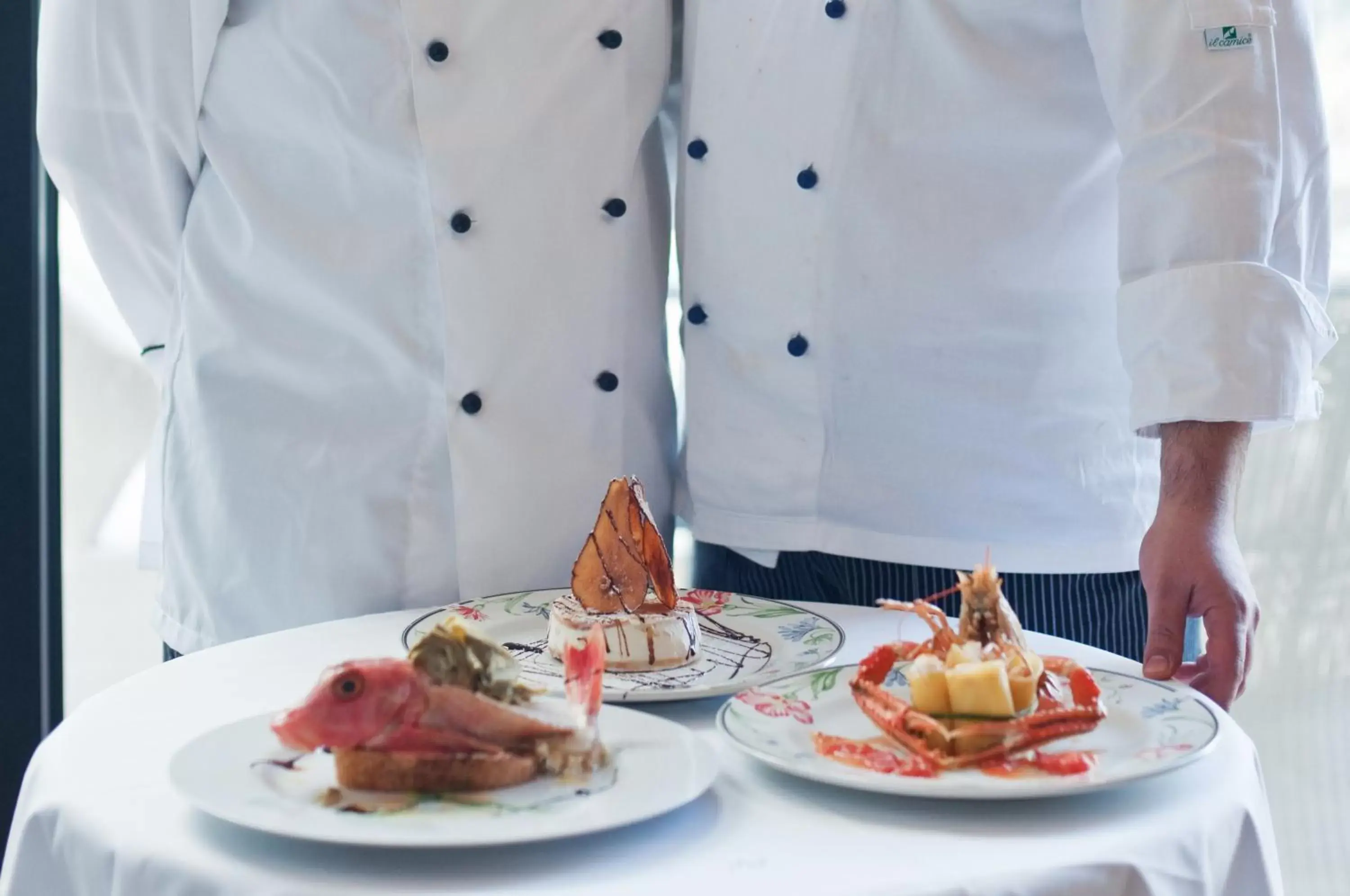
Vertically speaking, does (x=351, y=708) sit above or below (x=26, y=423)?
below

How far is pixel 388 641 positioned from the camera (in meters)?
1.13

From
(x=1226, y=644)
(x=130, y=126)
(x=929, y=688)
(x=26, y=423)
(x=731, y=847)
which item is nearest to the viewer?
(x=731, y=847)

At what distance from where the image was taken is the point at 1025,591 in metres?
1.28

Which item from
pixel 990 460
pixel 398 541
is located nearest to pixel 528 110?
pixel 398 541

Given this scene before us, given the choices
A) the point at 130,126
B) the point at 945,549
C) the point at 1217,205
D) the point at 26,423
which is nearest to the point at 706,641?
the point at 945,549

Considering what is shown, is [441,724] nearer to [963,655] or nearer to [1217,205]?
[963,655]

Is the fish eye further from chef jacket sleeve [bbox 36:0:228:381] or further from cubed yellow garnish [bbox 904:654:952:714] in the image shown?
chef jacket sleeve [bbox 36:0:228:381]

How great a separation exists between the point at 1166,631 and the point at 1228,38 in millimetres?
463

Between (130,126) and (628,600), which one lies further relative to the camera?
(130,126)

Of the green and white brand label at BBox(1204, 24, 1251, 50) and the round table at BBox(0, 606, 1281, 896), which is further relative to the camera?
the green and white brand label at BBox(1204, 24, 1251, 50)

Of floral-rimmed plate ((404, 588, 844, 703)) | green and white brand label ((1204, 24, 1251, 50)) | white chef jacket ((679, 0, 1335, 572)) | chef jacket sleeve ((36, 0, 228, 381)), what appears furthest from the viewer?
chef jacket sleeve ((36, 0, 228, 381))

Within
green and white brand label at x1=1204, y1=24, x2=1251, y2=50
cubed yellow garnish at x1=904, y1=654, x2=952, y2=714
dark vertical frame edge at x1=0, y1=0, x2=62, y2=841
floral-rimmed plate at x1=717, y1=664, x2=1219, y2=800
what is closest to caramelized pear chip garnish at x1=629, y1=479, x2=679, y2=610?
floral-rimmed plate at x1=717, y1=664, x2=1219, y2=800

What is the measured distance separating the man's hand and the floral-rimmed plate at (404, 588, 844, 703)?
24 cm

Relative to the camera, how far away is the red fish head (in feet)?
2.45
